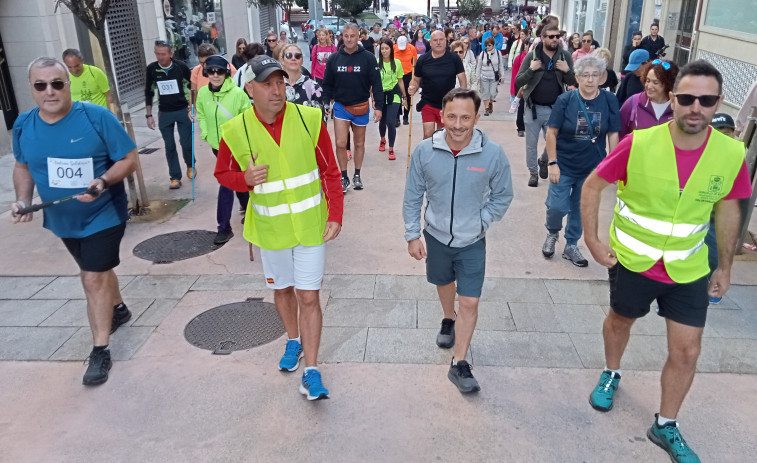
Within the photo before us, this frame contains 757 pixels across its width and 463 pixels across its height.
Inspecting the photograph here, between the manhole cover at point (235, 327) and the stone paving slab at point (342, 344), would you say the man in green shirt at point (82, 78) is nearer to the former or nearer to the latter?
the manhole cover at point (235, 327)

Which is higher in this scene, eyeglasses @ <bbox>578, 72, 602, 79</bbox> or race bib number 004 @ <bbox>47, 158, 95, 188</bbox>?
eyeglasses @ <bbox>578, 72, 602, 79</bbox>

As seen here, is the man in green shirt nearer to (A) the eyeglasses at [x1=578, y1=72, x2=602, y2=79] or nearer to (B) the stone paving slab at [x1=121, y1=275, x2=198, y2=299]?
(B) the stone paving slab at [x1=121, y1=275, x2=198, y2=299]

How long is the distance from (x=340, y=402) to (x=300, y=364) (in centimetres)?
50

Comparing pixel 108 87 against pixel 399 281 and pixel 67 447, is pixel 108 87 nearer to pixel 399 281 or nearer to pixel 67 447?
pixel 399 281

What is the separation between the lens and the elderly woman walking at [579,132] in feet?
16.9

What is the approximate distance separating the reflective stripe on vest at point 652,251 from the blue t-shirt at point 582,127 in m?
2.25

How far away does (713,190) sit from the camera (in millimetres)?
2889

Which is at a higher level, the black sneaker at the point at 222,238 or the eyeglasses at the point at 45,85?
the eyeglasses at the point at 45,85

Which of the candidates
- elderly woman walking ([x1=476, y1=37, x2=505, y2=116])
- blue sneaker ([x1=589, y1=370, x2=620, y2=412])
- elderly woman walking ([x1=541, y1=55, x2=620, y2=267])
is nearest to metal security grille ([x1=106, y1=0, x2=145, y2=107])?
elderly woman walking ([x1=476, y1=37, x2=505, y2=116])

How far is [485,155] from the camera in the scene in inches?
138

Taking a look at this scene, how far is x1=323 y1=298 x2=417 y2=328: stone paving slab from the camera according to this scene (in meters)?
4.57

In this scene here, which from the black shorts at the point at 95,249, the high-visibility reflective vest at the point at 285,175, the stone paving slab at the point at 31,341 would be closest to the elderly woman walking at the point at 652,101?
the high-visibility reflective vest at the point at 285,175

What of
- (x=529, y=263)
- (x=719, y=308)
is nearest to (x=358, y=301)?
(x=529, y=263)

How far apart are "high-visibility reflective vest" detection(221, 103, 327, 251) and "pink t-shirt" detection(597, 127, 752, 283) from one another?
5.10 ft
